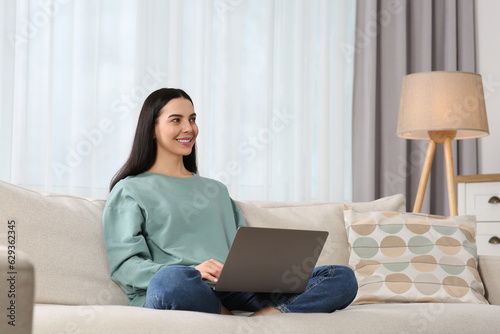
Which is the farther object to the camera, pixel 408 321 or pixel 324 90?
pixel 324 90

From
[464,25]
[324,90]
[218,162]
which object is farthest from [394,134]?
[218,162]

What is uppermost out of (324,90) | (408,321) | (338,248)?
(324,90)

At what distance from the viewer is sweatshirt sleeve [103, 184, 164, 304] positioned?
1633 mm

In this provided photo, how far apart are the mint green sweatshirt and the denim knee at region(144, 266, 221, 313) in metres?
0.10

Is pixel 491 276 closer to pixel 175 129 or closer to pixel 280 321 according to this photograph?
pixel 280 321

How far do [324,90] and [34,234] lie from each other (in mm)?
2086

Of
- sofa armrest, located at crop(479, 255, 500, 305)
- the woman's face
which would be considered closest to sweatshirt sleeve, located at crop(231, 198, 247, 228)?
the woman's face

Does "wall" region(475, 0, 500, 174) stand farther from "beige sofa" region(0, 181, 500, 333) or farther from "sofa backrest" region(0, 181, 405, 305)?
"sofa backrest" region(0, 181, 405, 305)

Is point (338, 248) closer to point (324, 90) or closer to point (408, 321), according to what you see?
point (408, 321)

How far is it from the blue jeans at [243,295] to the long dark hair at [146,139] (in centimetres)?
56

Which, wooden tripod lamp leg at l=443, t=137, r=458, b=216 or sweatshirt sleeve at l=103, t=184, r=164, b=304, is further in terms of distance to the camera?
wooden tripod lamp leg at l=443, t=137, r=458, b=216

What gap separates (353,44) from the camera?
3492 millimetres

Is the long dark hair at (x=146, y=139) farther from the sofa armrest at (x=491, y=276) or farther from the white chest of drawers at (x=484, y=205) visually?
the white chest of drawers at (x=484, y=205)

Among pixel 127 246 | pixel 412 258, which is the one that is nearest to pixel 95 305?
pixel 127 246
